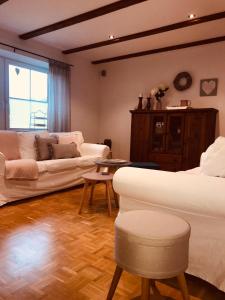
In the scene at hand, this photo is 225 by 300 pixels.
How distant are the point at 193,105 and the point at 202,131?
2.23 ft

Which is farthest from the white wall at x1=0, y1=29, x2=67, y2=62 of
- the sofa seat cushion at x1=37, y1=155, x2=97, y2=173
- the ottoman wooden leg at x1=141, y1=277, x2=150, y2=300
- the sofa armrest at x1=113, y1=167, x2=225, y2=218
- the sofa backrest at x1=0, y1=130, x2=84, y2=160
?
the ottoman wooden leg at x1=141, y1=277, x2=150, y2=300

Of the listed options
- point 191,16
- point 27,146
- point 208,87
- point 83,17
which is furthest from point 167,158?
point 83,17

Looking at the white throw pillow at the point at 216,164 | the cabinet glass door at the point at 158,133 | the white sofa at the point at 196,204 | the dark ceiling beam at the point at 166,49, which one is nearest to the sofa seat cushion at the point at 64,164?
the cabinet glass door at the point at 158,133

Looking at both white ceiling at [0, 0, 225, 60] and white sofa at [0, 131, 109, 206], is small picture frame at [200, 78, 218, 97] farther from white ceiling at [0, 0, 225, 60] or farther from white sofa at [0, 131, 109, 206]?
white sofa at [0, 131, 109, 206]

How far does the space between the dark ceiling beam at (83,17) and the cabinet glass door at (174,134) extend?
1.91 metres

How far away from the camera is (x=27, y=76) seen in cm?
443

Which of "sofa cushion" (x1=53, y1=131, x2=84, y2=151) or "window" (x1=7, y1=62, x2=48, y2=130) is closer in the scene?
"sofa cushion" (x1=53, y1=131, x2=84, y2=151)

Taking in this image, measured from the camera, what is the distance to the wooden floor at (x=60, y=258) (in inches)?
57.2

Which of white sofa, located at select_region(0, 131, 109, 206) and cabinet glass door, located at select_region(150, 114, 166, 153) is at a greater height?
cabinet glass door, located at select_region(150, 114, 166, 153)

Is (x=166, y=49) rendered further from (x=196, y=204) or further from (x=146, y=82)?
(x=196, y=204)

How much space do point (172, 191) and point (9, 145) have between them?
8.46 feet

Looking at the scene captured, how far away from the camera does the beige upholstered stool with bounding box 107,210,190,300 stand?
1.12 metres

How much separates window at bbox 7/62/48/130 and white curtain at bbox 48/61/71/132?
1.01 ft

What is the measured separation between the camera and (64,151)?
12.3 ft
